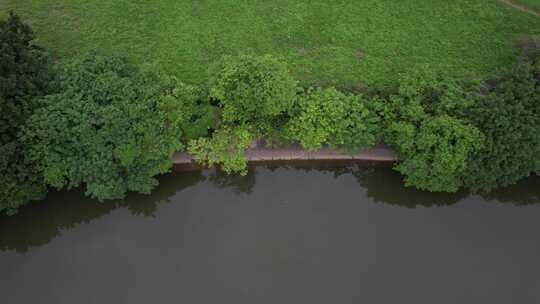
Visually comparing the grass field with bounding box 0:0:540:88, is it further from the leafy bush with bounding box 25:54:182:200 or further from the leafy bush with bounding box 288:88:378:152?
the leafy bush with bounding box 25:54:182:200

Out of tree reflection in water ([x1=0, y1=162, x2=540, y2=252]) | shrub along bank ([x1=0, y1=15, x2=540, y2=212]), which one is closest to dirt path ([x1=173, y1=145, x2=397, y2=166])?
tree reflection in water ([x1=0, y1=162, x2=540, y2=252])

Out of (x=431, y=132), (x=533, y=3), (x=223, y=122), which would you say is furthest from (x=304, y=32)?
(x=533, y=3)

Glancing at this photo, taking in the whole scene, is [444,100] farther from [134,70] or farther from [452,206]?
[134,70]

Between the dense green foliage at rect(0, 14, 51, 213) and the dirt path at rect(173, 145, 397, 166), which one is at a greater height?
the dense green foliage at rect(0, 14, 51, 213)

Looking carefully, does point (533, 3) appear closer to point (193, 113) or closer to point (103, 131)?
point (193, 113)

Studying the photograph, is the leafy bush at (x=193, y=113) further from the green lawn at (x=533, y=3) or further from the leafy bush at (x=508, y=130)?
the green lawn at (x=533, y=3)

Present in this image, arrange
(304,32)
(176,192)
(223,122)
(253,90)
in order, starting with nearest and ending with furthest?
(253,90)
(223,122)
(176,192)
(304,32)
